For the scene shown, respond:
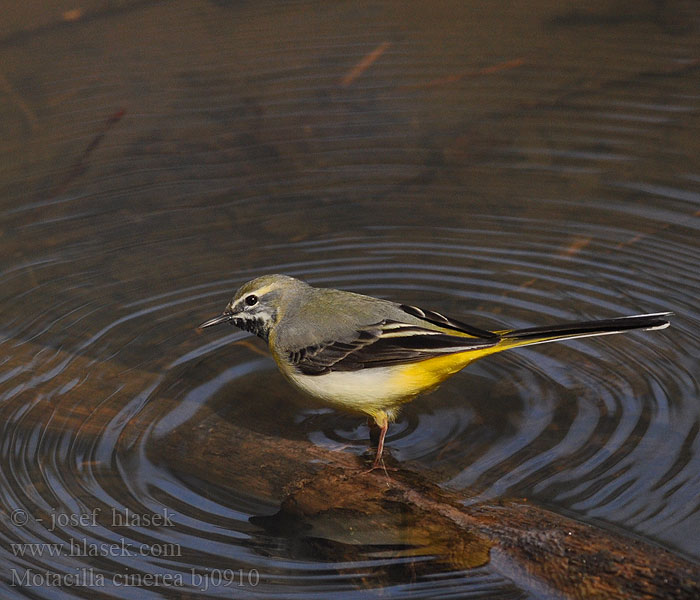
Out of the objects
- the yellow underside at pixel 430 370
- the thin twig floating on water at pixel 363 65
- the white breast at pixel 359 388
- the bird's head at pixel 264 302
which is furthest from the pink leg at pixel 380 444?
the thin twig floating on water at pixel 363 65

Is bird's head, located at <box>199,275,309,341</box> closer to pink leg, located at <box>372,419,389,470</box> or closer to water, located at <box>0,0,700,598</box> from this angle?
water, located at <box>0,0,700,598</box>

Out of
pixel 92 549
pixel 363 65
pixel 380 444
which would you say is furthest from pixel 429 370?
pixel 363 65

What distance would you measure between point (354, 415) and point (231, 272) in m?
2.26

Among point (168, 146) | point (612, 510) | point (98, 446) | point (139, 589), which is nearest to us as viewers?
point (139, 589)

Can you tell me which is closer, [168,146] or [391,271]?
[391,271]

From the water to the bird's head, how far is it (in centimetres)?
56

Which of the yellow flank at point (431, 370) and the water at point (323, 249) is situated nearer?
the water at point (323, 249)

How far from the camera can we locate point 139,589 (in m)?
5.76

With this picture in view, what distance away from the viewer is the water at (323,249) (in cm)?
627

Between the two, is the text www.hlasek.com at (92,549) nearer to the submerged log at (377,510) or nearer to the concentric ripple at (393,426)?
the concentric ripple at (393,426)

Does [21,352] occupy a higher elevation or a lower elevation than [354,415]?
higher

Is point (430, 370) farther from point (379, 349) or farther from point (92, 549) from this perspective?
point (92, 549)

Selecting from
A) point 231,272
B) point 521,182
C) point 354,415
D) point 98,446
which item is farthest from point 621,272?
point 98,446

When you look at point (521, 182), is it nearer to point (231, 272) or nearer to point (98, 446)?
point (231, 272)
